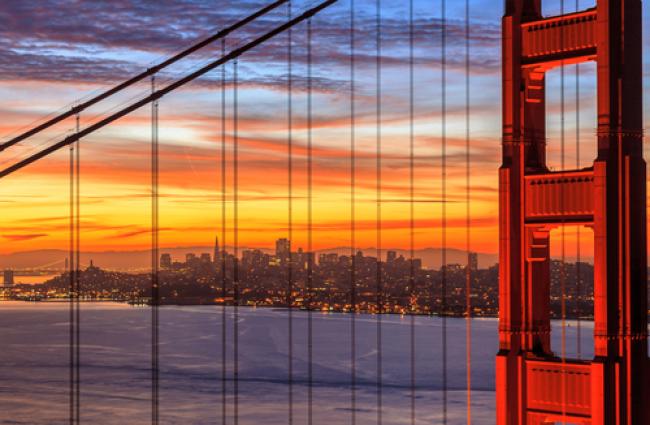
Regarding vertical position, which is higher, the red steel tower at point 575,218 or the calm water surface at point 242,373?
the red steel tower at point 575,218

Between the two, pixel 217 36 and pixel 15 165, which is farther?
pixel 217 36

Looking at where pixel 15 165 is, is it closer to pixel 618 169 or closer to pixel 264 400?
pixel 618 169

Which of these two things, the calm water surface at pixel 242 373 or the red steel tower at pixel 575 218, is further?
the calm water surface at pixel 242 373

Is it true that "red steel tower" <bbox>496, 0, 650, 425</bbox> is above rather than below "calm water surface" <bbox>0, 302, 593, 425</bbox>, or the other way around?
above

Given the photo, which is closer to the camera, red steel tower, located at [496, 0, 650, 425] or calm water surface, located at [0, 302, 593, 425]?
red steel tower, located at [496, 0, 650, 425]

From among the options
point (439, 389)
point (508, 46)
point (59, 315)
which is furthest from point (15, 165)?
point (59, 315)

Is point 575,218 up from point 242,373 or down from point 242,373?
up

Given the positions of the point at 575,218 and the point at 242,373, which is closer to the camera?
the point at 575,218

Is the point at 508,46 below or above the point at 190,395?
above
